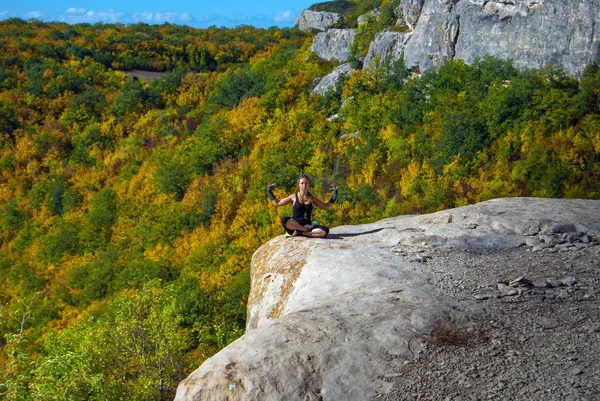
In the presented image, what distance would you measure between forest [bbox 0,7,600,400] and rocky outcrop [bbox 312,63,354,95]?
124 cm

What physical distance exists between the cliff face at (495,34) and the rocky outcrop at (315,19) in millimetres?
34330

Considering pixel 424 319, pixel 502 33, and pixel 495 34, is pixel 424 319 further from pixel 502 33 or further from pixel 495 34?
pixel 495 34

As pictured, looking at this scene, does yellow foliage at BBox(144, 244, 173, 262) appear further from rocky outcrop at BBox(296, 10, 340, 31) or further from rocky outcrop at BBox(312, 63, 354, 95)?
rocky outcrop at BBox(296, 10, 340, 31)

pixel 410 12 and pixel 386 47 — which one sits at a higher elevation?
pixel 410 12

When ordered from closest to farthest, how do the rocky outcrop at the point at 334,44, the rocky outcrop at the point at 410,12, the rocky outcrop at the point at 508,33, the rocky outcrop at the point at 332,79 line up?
the rocky outcrop at the point at 508,33, the rocky outcrop at the point at 410,12, the rocky outcrop at the point at 332,79, the rocky outcrop at the point at 334,44

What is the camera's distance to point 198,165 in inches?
2325

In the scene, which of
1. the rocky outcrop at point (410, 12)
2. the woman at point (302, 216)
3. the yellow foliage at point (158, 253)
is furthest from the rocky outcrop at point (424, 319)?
the rocky outcrop at point (410, 12)

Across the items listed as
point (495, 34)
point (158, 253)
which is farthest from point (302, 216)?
point (495, 34)

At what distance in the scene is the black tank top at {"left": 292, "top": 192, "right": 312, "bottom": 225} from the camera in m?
13.7

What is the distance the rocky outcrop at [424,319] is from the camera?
24.2 ft

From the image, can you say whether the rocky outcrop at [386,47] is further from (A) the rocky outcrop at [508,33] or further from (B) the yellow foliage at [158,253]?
(B) the yellow foliage at [158,253]

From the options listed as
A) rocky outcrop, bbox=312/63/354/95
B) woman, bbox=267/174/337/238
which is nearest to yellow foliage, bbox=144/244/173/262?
rocky outcrop, bbox=312/63/354/95

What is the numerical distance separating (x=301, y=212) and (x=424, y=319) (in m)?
5.66

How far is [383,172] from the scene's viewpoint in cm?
4647
